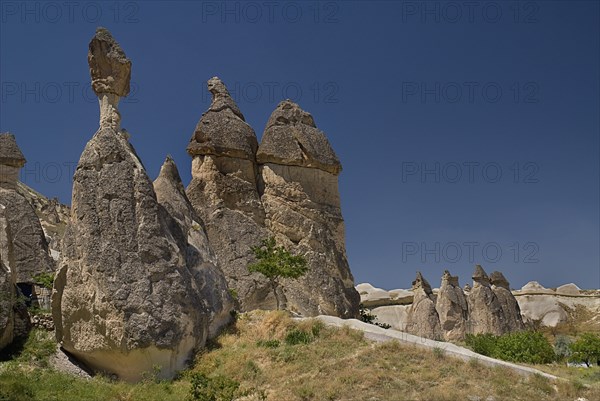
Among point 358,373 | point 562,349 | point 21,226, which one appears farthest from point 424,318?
point 358,373

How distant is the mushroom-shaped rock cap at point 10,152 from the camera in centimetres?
2936

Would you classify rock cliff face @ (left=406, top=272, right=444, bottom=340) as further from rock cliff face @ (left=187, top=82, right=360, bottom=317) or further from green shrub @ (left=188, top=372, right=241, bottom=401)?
green shrub @ (left=188, top=372, right=241, bottom=401)

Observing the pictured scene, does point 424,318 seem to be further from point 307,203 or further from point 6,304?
point 6,304

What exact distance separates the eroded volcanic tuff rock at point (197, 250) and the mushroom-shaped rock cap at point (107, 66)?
156 inches

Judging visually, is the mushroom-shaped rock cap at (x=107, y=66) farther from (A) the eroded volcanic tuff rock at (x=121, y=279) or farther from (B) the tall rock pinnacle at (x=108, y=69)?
(A) the eroded volcanic tuff rock at (x=121, y=279)

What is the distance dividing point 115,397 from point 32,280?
1076 centimetres

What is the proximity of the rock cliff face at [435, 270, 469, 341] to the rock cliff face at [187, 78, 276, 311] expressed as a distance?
58.9ft

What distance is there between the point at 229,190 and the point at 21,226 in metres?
9.44

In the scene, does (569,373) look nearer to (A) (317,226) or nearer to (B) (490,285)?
(A) (317,226)

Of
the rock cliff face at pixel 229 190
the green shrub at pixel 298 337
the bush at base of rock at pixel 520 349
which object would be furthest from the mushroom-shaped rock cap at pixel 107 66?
the bush at base of rock at pixel 520 349

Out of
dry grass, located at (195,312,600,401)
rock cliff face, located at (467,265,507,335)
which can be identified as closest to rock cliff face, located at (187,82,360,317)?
dry grass, located at (195,312,600,401)

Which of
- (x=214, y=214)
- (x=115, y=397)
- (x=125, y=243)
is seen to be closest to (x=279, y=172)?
(x=214, y=214)

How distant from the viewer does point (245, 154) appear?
111ft

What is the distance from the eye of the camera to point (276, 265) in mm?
27203
